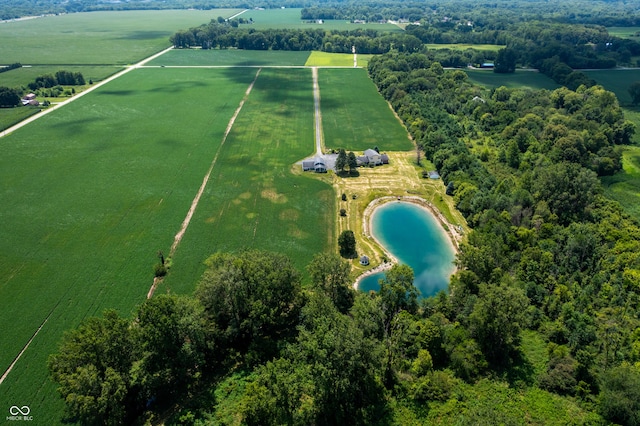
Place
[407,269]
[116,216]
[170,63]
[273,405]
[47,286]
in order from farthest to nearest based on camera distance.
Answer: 1. [170,63]
2. [116,216]
3. [47,286]
4. [407,269]
5. [273,405]

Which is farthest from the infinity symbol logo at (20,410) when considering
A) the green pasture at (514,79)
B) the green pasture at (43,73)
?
the green pasture at (514,79)

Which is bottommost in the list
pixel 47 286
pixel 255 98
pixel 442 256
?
pixel 442 256

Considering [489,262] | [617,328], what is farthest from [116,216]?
[617,328]

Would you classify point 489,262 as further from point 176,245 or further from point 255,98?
point 255,98

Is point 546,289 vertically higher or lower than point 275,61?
lower

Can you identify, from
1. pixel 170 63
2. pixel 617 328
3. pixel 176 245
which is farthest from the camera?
pixel 170 63

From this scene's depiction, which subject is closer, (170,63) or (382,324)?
(382,324)

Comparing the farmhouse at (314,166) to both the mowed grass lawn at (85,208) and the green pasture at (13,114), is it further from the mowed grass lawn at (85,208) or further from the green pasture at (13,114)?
the green pasture at (13,114)

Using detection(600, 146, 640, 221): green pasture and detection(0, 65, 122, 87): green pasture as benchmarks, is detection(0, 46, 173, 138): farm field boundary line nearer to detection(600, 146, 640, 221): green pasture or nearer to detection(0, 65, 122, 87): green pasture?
detection(0, 65, 122, 87): green pasture
